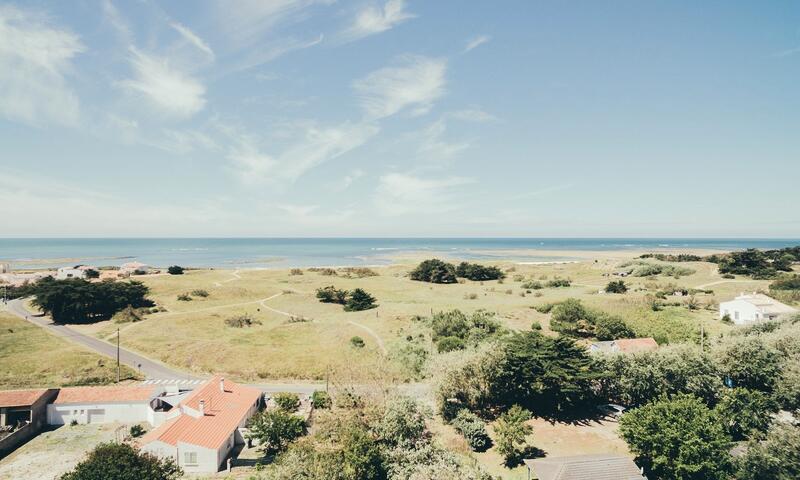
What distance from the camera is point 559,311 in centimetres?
6819

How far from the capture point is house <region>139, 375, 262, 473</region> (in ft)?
103

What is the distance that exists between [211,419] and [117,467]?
11.4 metres

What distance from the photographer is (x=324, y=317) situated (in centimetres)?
7831

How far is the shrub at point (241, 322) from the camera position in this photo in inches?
2847

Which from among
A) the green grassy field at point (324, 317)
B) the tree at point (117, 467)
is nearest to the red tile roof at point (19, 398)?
the green grassy field at point (324, 317)

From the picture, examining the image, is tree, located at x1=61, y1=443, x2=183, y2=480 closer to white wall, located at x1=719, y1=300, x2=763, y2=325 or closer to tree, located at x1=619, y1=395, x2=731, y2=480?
tree, located at x1=619, y1=395, x2=731, y2=480

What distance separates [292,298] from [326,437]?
2547 inches

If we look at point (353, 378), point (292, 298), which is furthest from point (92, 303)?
point (353, 378)

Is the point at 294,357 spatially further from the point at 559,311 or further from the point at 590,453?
the point at 559,311

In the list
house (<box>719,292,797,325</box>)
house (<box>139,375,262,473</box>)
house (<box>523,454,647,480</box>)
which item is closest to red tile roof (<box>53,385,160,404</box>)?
house (<box>139,375,262,473</box>)

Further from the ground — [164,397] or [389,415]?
[389,415]

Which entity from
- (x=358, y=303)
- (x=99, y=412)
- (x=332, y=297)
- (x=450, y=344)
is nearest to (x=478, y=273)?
(x=332, y=297)

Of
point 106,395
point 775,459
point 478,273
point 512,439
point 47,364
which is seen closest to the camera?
point 775,459

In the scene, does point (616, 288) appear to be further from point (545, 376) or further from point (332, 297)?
point (545, 376)
